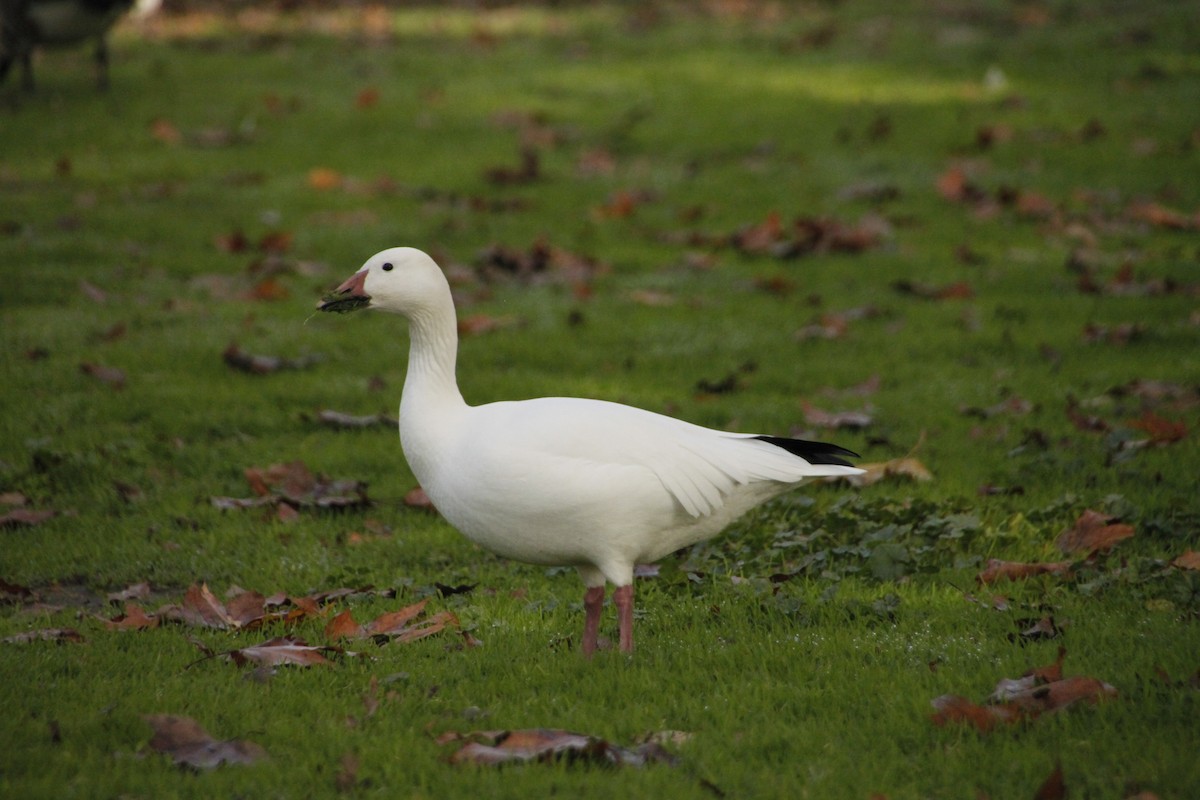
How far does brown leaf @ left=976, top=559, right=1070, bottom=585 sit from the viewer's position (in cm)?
520

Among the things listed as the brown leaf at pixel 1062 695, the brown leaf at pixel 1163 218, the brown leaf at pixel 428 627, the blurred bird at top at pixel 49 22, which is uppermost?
the blurred bird at top at pixel 49 22

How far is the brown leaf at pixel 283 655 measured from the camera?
4457mm

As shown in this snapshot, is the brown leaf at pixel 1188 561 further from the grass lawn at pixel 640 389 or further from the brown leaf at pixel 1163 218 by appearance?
the brown leaf at pixel 1163 218

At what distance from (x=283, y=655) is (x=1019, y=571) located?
2.90 metres

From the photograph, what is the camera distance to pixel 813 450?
4836 millimetres

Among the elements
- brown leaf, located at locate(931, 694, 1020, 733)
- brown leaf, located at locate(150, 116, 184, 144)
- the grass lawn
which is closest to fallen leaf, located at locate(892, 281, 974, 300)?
the grass lawn

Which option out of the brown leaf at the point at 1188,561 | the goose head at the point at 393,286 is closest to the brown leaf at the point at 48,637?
the goose head at the point at 393,286

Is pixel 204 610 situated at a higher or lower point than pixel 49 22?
lower

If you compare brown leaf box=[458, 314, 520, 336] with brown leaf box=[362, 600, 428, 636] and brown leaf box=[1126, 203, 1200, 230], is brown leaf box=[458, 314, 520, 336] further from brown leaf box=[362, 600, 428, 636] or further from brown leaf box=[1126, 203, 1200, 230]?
brown leaf box=[1126, 203, 1200, 230]

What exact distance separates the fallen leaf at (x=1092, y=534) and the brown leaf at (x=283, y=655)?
3085mm

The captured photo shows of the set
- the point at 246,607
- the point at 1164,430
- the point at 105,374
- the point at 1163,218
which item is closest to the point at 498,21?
the point at 1163,218

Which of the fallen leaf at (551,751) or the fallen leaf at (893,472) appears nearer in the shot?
the fallen leaf at (551,751)

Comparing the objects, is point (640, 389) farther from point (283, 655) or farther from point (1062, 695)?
point (1062, 695)

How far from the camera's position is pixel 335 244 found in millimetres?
10750
